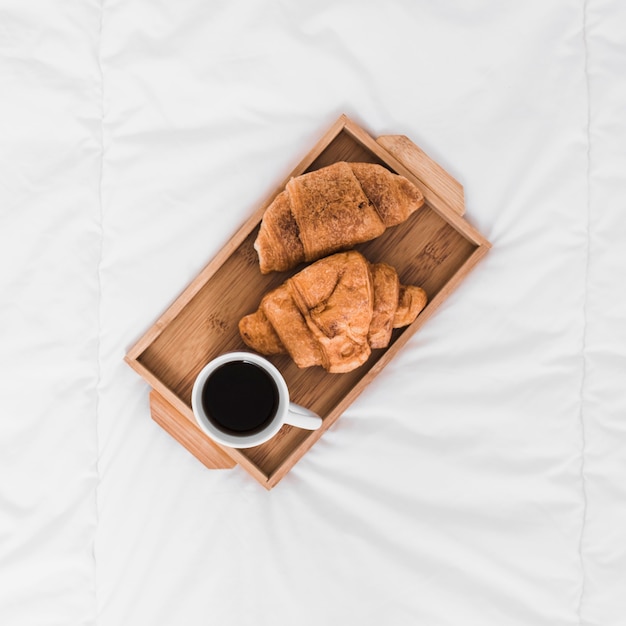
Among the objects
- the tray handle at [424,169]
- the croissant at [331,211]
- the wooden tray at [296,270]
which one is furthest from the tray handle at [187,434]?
the tray handle at [424,169]

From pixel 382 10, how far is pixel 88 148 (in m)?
0.50

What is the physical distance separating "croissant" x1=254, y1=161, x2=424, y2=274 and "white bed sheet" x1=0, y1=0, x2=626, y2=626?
0.12 metres

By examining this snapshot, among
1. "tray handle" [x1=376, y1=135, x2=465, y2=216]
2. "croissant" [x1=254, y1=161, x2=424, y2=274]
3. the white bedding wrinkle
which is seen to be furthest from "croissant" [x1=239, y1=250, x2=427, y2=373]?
the white bedding wrinkle

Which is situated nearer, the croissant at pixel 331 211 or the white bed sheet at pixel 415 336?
the croissant at pixel 331 211

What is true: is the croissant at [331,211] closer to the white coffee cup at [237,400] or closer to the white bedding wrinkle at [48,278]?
the white coffee cup at [237,400]

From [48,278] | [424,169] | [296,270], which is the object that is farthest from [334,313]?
[48,278]

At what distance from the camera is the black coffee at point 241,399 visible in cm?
81

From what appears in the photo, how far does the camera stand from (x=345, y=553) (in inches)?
37.8

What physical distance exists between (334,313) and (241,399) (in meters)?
0.17

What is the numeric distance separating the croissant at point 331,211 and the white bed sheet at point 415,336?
12 cm

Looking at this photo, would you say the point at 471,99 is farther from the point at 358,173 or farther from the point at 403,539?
the point at 403,539

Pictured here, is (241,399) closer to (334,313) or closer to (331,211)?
(334,313)

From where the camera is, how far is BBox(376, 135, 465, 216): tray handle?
35.5 inches

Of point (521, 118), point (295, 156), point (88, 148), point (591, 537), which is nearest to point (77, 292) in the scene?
point (88, 148)
